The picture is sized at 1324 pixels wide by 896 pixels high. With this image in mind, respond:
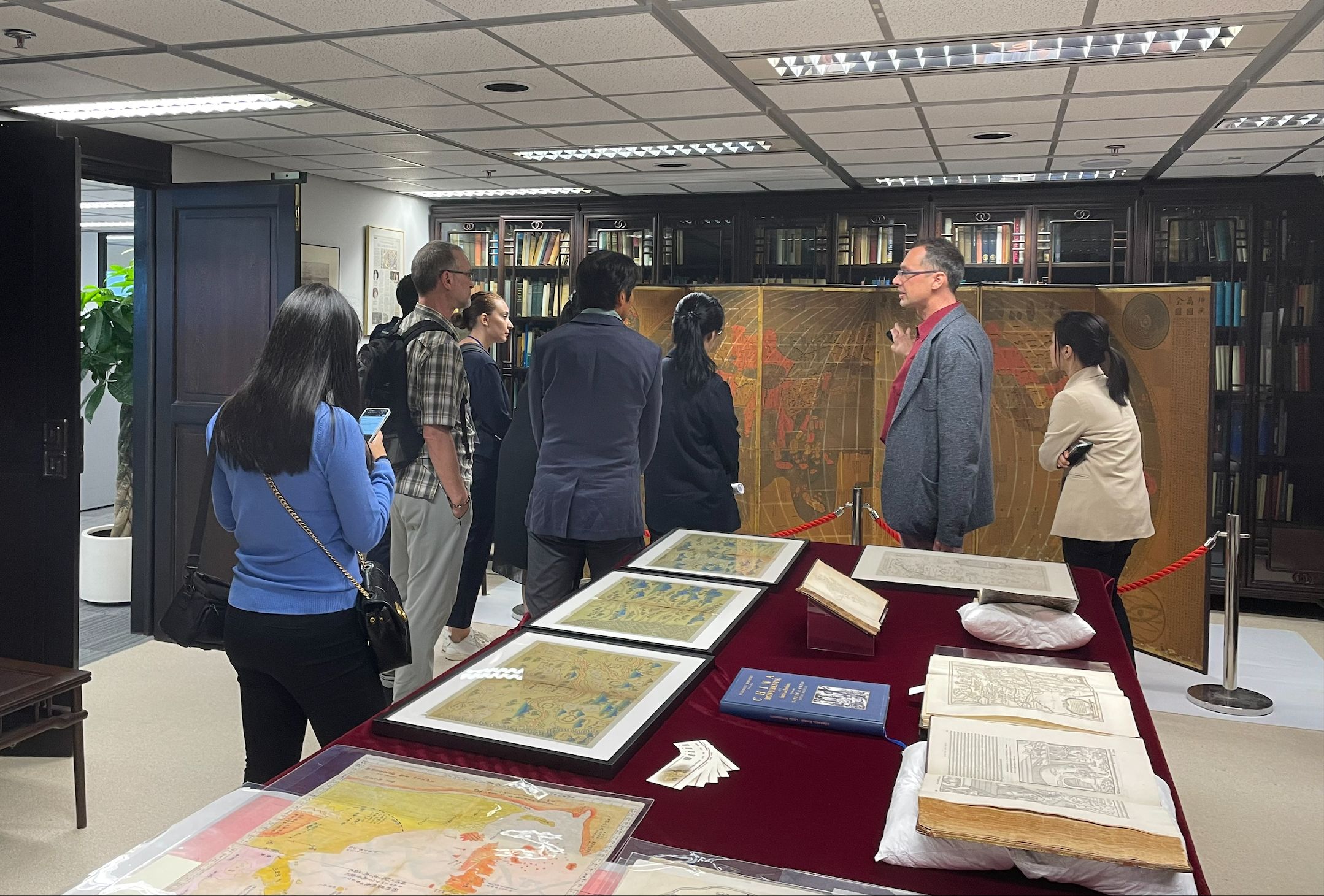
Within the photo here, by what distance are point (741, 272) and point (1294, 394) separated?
11.6 ft

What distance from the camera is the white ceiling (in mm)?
3025

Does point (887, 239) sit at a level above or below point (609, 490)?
above

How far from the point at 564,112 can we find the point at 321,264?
9.43 ft

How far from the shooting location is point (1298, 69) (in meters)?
3.55

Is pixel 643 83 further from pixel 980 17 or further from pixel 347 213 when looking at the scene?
pixel 347 213

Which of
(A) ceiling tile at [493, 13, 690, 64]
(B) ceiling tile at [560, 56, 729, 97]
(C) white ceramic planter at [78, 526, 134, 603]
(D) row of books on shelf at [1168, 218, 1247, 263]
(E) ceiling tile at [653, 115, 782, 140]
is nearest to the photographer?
(A) ceiling tile at [493, 13, 690, 64]

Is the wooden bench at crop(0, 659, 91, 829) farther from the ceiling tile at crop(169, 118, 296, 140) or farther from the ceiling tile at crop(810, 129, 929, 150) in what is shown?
the ceiling tile at crop(810, 129, 929, 150)

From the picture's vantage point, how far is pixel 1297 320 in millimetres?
6121

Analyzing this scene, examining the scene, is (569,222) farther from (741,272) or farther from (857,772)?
(857,772)

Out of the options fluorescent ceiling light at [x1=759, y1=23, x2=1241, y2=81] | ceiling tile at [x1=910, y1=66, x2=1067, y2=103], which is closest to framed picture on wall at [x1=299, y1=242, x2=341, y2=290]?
fluorescent ceiling light at [x1=759, y1=23, x2=1241, y2=81]

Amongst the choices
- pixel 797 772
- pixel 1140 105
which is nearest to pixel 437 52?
pixel 1140 105

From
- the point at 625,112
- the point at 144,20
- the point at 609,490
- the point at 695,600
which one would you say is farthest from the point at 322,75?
the point at 695,600

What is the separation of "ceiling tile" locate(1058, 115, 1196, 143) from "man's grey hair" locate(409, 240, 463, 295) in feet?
9.33

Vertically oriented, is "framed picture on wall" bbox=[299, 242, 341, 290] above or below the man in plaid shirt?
above
